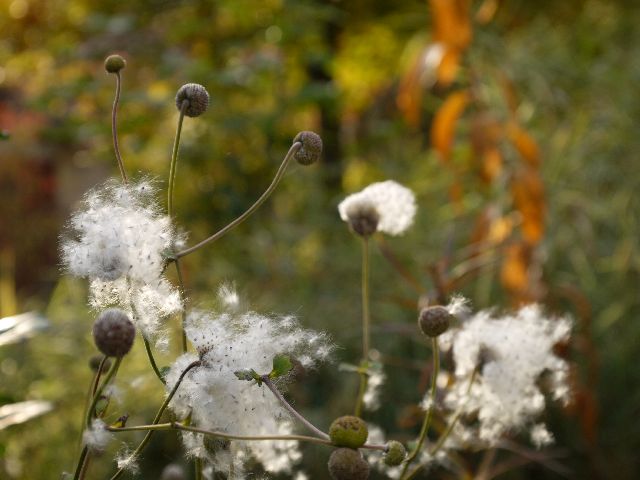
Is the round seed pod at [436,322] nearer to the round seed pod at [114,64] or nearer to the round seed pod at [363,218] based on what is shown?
the round seed pod at [363,218]

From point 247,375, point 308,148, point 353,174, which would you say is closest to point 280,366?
point 247,375

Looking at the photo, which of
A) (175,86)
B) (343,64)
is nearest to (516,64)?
(343,64)

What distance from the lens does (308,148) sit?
0.45 meters

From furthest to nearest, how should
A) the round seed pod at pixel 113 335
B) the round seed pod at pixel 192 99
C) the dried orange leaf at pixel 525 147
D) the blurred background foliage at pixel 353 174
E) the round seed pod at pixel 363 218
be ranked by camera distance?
the blurred background foliage at pixel 353 174, the dried orange leaf at pixel 525 147, the round seed pod at pixel 363 218, the round seed pod at pixel 192 99, the round seed pod at pixel 113 335

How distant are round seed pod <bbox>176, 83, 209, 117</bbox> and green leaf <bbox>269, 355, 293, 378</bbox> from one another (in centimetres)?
16

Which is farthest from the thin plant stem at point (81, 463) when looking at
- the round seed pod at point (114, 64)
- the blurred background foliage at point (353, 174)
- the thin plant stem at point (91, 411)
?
the blurred background foliage at point (353, 174)

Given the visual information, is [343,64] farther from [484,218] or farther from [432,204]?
[484,218]

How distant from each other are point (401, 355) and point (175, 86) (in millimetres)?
1263

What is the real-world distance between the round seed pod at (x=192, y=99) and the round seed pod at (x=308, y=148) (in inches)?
2.4

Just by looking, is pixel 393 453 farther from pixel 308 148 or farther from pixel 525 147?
pixel 525 147

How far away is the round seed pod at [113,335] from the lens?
324 mm

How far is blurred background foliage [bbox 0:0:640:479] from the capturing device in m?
1.73

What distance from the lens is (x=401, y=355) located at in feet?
6.71

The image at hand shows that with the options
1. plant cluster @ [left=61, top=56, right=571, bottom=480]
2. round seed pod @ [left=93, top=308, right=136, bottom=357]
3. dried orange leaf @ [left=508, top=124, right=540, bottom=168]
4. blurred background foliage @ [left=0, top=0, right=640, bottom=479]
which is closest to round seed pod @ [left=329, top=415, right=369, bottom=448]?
plant cluster @ [left=61, top=56, right=571, bottom=480]
